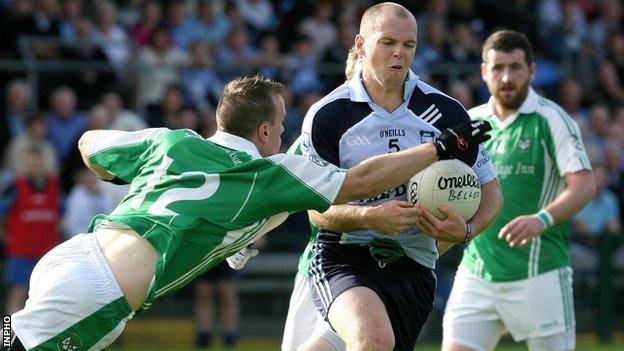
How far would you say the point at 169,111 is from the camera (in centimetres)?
1416

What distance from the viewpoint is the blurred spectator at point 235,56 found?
15094 millimetres

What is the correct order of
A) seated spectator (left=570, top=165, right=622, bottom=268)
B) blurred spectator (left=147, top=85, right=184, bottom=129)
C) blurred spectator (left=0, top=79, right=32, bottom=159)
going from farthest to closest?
1. seated spectator (left=570, top=165, right=622, bottom=268)
2. blurred spectator (left=147, top=85, right=184, bottom=129)
3. blurred spectator (left=0, top=79, right=32, bottom=159)

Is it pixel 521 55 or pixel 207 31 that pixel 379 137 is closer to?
pixel 521 55

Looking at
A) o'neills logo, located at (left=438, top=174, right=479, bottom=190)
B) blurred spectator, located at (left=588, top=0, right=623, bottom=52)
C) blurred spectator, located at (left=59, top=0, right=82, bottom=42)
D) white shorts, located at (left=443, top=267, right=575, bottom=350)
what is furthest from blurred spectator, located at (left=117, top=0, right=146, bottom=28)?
o'neills logo, located at (left=438, top=174, right=479, bottom=190)

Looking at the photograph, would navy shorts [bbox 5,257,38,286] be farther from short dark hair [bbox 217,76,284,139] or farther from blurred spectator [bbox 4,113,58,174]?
short dark hair [bbox 217,76,284,139]

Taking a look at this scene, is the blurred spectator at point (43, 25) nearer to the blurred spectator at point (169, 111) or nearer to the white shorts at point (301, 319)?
the blurred spectator at point (169, 111)

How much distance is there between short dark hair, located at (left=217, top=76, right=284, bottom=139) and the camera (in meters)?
6.19

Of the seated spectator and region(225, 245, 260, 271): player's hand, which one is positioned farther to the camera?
the seated spectator

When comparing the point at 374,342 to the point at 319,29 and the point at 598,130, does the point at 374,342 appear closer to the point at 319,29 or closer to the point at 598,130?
the point at 319,29

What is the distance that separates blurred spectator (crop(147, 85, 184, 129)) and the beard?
627 centimetres

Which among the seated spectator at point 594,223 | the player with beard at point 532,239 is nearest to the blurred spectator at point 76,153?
the seated spectator at point 594,223

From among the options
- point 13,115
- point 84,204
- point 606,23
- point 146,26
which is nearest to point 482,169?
point 84,204

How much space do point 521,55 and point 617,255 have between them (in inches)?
289

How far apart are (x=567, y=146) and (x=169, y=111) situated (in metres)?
6.87
